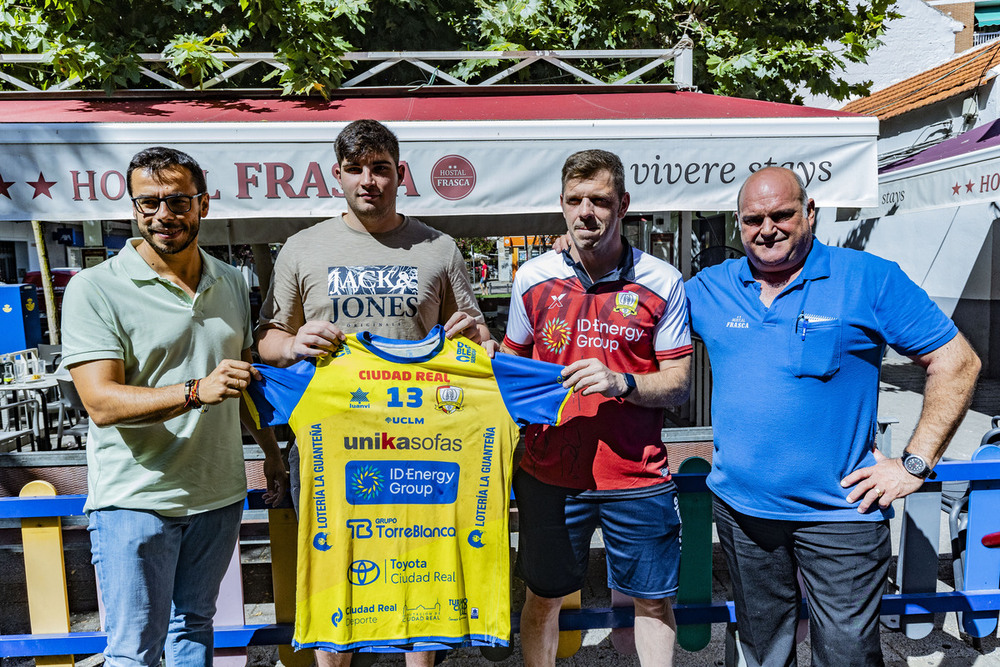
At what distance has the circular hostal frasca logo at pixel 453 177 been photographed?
4074 mm

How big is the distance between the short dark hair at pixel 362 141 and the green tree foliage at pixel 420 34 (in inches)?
122

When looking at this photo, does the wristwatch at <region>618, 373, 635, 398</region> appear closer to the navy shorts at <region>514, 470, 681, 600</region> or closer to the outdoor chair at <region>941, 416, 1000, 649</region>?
the navy shorts at <region>514, 470, 681, 600</region>

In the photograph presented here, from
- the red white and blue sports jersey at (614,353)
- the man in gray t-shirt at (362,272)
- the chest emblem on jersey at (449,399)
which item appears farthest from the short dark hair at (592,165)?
the chest emblem on jersey at (449,399)

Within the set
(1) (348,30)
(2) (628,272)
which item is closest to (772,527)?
(2) (628,272)

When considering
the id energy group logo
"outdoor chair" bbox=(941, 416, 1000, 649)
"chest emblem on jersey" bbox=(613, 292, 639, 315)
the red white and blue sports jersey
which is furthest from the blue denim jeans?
"outdoor chair" bbox=(941, 416, 1000, 649)

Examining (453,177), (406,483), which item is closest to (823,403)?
(406,483)

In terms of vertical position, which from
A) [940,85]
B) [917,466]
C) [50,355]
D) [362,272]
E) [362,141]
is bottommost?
Answer: [50,355]

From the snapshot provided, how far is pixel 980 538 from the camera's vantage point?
113 inches

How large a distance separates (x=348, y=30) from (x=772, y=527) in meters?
6.28

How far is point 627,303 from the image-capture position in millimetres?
2209

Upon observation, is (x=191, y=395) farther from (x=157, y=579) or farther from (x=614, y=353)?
(x=614, y=353)

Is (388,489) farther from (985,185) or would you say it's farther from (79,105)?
(985,185)

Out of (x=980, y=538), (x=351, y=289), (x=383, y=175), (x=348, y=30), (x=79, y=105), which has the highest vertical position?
(x=348, y=30)

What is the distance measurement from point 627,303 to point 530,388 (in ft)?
1.47
